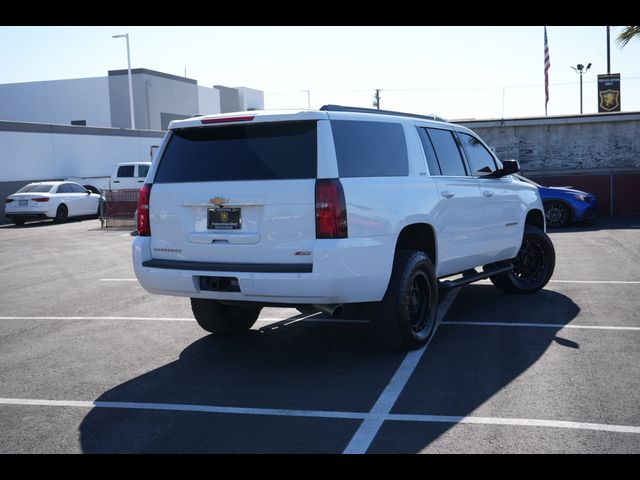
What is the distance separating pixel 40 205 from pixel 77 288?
14728 millimetres

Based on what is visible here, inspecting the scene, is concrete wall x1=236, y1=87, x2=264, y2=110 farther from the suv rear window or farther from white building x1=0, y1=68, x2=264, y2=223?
the suv rear window

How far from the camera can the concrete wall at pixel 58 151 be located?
27797 mm

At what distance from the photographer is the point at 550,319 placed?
7.61 m

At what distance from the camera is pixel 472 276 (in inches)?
300

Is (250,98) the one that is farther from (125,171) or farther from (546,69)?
(125,171)

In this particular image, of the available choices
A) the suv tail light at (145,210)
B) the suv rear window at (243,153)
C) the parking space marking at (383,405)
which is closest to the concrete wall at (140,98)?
the suv tail light at (145,210)

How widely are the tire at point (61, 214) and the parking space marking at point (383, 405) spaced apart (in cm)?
2038

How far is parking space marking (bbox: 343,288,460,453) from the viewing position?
169 inches

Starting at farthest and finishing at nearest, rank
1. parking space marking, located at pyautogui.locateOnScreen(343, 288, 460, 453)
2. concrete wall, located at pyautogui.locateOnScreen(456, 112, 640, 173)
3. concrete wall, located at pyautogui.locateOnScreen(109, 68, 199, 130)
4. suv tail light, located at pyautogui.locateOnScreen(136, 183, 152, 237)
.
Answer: concrete wall, located at pyautogui.locateOnScreen(109, 68, 199, 130) < concrete wall, located at pyautogui.locateOnScreen(456, 112, 640, 173) < suv tail light, located at pyautogui.locateOnScreen(136, 183, 152, 237) < parking space marking, located at pyautogui.locateOnScreen(343, 288, 460, 453)

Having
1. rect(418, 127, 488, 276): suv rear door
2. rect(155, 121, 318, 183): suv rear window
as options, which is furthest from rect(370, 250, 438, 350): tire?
rect(155, 121, 318, 183): suv rear window

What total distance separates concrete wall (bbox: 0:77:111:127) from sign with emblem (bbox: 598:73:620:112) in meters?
34.5

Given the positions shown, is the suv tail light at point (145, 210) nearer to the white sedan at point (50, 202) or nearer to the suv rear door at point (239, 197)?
the suv rear door at point (239, 197)

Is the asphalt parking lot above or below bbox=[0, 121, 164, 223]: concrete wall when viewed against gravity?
below

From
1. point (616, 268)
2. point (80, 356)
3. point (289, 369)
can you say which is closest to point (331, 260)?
point (289, 369)
